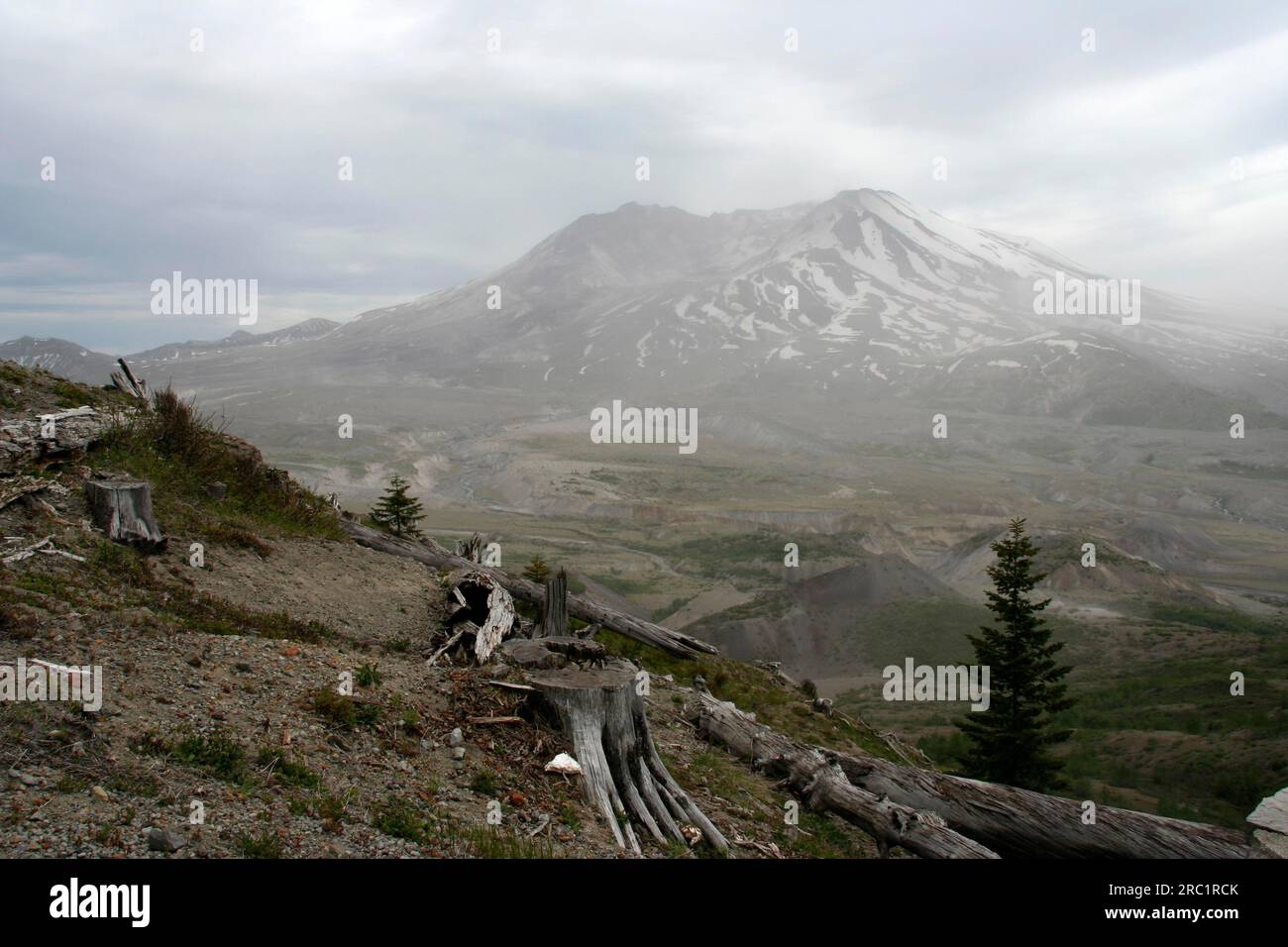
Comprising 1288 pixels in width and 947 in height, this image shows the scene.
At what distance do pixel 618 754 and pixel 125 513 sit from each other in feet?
18.9

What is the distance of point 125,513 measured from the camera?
7.91 m

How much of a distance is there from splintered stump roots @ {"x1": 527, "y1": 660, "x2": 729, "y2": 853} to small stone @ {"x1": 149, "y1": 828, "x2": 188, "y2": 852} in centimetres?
274

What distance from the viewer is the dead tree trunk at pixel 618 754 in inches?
228

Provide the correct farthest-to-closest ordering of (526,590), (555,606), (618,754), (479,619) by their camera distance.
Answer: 1. (526,590)
2. (555,606)
3. (479,619)
4. (618,754)

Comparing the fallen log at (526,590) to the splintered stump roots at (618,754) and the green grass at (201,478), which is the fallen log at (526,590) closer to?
the green grass at (201,478)

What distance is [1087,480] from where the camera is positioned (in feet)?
352

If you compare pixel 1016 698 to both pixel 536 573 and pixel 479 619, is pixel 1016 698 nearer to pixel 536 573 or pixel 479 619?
pixel 536 573

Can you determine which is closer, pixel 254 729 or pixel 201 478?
pixel 254 729

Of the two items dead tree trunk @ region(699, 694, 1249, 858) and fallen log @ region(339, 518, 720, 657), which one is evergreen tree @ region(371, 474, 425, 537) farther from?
dead tree trunk @ region(699, 694, 1249, 858)

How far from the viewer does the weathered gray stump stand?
7.79 metres

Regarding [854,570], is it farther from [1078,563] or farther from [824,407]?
[824,407]

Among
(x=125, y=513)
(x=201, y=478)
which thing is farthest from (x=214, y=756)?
(x=201, y=478)

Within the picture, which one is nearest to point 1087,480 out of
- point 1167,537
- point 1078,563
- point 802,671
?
point 1167,537

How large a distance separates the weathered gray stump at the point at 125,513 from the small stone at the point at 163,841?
4773mm
